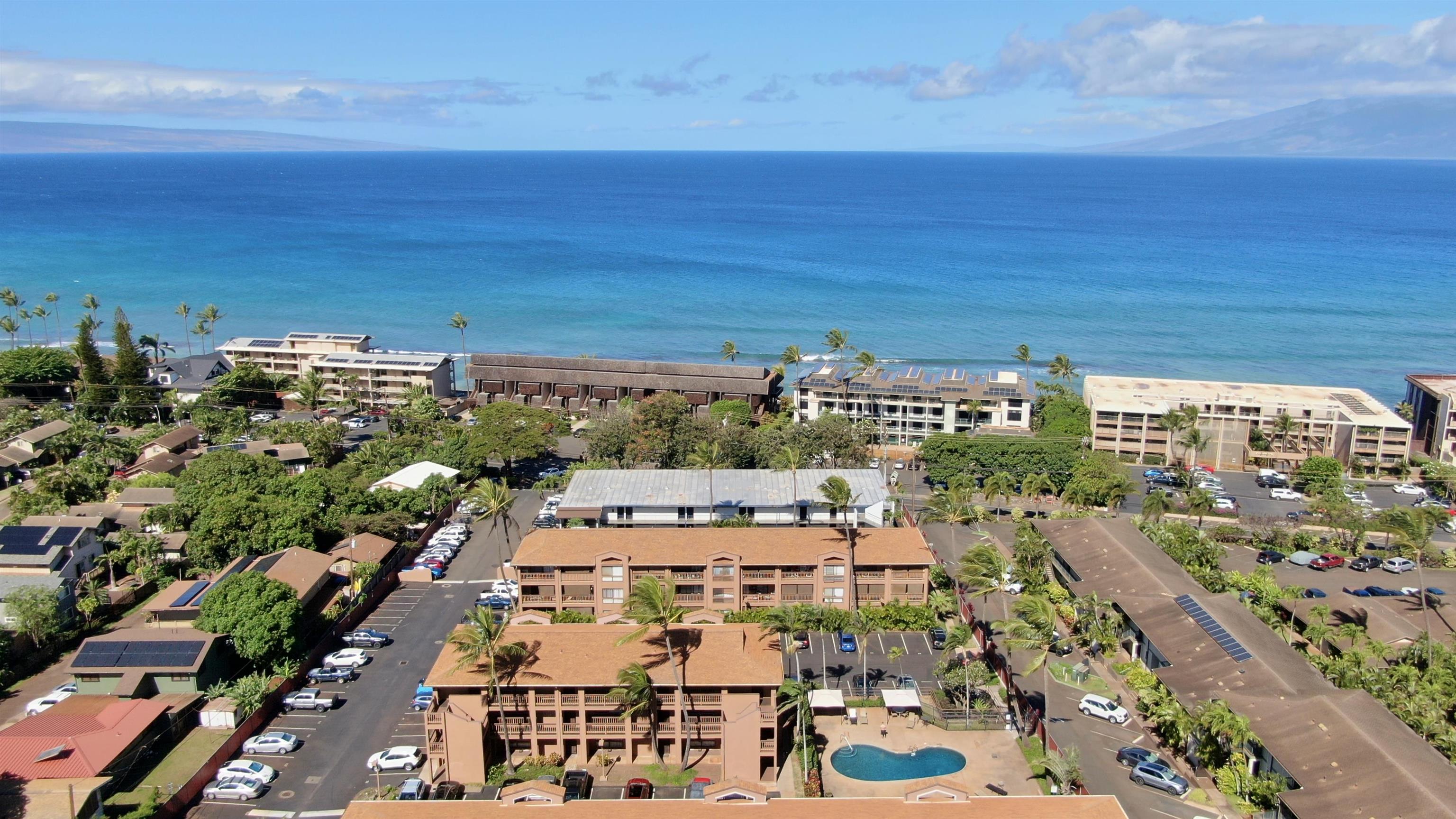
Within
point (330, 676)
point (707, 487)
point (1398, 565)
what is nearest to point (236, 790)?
point (330, 676)

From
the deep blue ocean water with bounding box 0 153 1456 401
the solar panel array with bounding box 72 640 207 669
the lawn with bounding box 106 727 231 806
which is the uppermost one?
the deep blue ocean water with bounding box 0 153 1456 401

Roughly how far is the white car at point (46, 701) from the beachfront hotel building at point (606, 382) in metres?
44.1

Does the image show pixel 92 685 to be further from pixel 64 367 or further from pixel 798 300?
pixel 798 300

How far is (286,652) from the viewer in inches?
1438

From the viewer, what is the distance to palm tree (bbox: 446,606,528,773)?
30.7 meters

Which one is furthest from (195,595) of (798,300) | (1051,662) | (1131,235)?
(1131,235)

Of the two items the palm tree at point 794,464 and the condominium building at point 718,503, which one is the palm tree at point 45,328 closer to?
the condominium building at point 718,503

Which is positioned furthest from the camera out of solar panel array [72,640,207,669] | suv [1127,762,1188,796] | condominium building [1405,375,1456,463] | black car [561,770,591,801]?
condominium building [1405,375,1456,463]

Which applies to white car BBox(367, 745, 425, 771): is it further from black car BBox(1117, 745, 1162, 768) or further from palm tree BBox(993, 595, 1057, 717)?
black car BBox(1117, 745, 1162, 768)

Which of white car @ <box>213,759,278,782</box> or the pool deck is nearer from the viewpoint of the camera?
white car @ <box>213,759,278,782</box>

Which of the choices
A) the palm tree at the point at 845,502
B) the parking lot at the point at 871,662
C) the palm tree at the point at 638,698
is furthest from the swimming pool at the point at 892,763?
the palm tree at the point at 845,502

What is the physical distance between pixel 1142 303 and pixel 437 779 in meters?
115

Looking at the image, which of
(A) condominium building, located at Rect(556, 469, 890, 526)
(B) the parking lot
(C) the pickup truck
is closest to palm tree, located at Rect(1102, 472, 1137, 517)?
(A) condominium building, located at Rect(556, 469, 890, 526)

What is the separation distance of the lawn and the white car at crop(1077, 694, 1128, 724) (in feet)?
97.9
